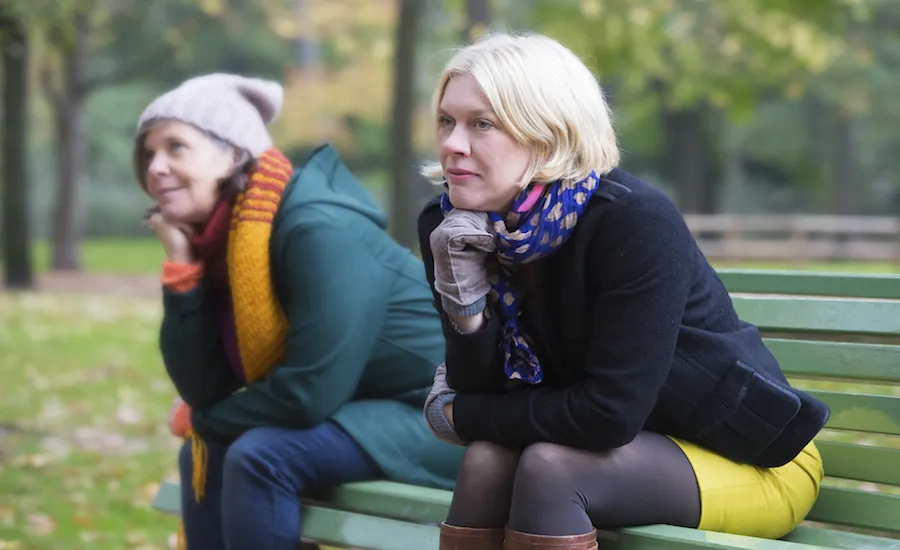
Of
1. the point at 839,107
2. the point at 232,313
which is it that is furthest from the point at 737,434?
the point at 839,107

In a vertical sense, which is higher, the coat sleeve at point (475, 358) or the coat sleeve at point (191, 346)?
the coat sleeve at point (475, 358)

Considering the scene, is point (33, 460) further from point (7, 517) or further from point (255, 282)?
point (255, 282)

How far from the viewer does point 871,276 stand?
10.4 ft

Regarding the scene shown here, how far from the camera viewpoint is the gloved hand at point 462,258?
97.9 inches

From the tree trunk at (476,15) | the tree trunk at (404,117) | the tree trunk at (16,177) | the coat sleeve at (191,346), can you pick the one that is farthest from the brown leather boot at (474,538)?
the tree trunk at (16,177)

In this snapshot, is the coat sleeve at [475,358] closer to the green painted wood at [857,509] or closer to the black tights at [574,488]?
the black tights at [574,488]

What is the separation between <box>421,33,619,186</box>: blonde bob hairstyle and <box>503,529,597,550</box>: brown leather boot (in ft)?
2.23

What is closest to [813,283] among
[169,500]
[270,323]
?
[270,323]

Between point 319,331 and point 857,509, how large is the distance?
134cm

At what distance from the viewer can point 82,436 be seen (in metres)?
6.77

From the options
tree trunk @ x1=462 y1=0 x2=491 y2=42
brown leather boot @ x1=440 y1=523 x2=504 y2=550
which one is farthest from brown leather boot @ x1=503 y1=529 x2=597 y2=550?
tree trunk @ x1=462 y1=0 x2=491 y2=42

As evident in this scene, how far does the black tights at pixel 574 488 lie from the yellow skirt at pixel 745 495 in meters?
0.03

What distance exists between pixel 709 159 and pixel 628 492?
92.5 ft

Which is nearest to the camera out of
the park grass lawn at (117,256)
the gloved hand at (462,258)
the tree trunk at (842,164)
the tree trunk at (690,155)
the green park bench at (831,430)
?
the gloved hand at (462,258)
